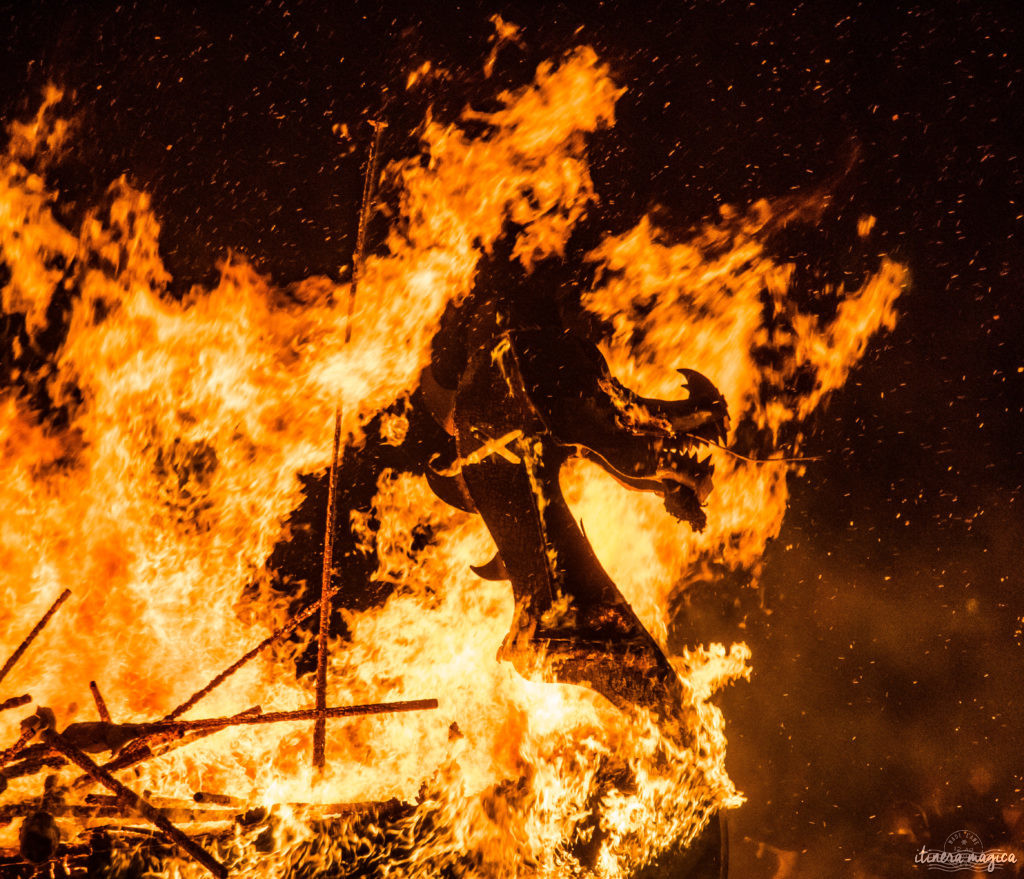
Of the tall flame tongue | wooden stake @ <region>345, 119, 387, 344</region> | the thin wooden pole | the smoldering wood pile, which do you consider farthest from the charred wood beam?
wooden stake @ <region>345, 119, 387, 344</region>

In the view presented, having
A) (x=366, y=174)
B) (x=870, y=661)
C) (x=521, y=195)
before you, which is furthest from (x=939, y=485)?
(x=366, y=174)

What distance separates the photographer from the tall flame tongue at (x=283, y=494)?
3617 mm

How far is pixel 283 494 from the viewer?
3975mm

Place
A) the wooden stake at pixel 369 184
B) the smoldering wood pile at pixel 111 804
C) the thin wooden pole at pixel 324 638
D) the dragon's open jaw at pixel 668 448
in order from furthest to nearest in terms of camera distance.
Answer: the wooden stake at pixel 369 184 < the dragon's open jaw at pixel 668 448 < the thin wooden pole at pixel 324 638 < the smoldering wood pile at pixel 111 804

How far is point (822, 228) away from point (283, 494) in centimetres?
373

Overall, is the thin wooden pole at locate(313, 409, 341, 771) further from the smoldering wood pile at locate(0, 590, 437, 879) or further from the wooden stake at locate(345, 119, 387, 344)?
the wooden stake at locate(345, 119, 387, 344)

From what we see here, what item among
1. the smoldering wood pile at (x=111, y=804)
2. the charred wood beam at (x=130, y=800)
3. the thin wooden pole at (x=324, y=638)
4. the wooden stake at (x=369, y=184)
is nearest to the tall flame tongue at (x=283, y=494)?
the wooden stake at (x=369, y=184)

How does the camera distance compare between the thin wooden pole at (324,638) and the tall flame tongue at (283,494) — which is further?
the tall flame tongue at (283,494)

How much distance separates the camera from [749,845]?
427 centimetres

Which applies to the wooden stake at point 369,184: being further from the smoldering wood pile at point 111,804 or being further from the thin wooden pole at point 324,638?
the smoldering wood pile at point 111,804

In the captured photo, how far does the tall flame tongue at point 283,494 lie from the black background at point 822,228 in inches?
9.3

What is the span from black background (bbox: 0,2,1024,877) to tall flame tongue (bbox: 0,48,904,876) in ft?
0.78

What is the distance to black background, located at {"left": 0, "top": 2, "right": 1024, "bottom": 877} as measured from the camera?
135 inches

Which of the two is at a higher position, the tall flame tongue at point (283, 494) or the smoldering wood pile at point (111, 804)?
the tall flame tongue at point (283, 494)
